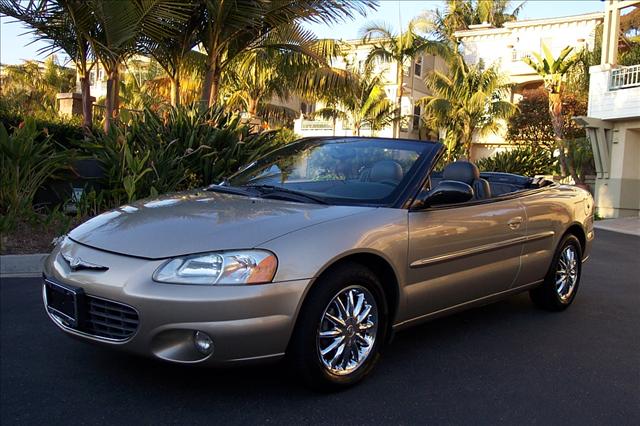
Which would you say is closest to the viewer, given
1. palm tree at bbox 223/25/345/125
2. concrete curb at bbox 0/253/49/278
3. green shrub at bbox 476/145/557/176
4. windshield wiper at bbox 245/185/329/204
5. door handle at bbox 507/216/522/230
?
windshield wiper at bbox 245/185/329/204

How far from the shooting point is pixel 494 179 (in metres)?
6.11

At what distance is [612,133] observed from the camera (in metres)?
19.5

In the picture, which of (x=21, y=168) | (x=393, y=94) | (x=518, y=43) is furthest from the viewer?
(x=393, y=94)

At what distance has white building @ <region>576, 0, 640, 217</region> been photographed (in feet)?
62.2

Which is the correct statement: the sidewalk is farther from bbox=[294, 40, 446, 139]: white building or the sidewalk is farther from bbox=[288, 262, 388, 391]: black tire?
bbox=[294, 40, 446, 139]: white building

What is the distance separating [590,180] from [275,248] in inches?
908

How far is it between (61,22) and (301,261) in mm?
9016

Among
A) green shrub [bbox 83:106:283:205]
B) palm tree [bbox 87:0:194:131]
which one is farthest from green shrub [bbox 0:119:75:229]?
palm tree [bbox 87:0:194:131]

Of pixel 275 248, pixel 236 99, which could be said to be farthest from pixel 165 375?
pixel 236 99

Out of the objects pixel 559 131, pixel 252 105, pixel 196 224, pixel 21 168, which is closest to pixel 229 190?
pixel 196 224

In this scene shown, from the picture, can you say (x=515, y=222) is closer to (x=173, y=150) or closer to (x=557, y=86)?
(x=173, y=150)

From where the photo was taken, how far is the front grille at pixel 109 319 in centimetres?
303

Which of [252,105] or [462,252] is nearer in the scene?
[462,252]

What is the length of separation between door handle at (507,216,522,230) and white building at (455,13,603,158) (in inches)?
1051
